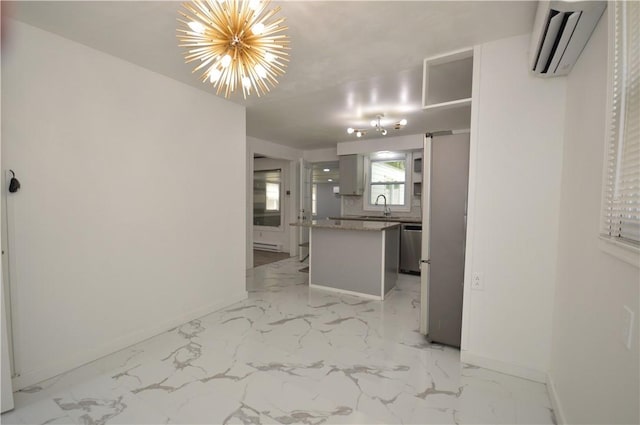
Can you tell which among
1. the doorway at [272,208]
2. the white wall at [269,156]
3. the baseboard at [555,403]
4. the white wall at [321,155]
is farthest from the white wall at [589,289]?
the doorway at [272,208]

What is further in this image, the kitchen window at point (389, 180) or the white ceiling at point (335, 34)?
the kitchen window at point (389, 180)

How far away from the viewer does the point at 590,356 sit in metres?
1.26

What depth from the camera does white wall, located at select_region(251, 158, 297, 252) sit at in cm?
675

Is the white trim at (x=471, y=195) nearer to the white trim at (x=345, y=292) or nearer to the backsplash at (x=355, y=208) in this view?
the white trim at (x=345, y=292)

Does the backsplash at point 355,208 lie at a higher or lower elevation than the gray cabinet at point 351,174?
lower

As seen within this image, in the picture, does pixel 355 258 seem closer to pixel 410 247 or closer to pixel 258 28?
pixel 410 247

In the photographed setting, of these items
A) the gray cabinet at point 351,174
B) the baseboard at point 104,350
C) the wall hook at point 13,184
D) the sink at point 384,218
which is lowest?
the baseboard at point 104,350

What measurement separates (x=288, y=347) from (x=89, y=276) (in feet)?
5.80

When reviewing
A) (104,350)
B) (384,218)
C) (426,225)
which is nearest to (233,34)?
(426,225)

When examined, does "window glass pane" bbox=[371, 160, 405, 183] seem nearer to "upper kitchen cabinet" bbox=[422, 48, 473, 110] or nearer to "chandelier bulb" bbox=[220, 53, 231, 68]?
"upper kitchen cabinet" bbox=[422, 48, 473, 110]

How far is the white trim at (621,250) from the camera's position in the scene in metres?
0.91

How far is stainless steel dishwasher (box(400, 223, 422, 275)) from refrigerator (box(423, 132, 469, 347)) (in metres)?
2.66

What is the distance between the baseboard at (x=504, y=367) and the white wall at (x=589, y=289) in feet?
0.52

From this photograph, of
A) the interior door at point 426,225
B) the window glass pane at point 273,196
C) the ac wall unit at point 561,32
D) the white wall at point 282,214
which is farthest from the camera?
the window glass pane at point 273,196
